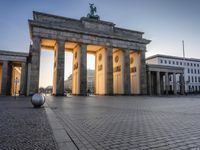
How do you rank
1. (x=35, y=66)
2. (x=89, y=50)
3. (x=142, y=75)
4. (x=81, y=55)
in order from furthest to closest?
(x=89, y=50) < (x=142, y=75) < (x=81, y=55) < (x=35, y=66)

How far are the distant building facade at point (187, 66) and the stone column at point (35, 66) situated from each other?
56225 millimetres

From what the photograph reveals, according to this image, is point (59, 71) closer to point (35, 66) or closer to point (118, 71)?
point (35, 66)

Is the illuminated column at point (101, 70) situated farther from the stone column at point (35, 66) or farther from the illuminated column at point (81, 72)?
the stone column at point (35, 66)

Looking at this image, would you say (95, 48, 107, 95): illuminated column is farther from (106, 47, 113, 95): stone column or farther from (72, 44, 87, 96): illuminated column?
(72, 44, 87, 96): illuminated column

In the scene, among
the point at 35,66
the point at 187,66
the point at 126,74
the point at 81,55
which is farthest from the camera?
the point at 187,66

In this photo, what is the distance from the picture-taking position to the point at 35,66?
112 ft

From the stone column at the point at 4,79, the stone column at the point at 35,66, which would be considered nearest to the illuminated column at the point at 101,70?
the stone column at the point at 35,66

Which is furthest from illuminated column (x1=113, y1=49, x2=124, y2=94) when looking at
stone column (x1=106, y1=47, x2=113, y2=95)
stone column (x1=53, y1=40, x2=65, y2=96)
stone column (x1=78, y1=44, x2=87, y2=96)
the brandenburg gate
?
stone column (x1=53, y1=40, x2=65, y2=96)

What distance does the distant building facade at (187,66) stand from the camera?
77688mm

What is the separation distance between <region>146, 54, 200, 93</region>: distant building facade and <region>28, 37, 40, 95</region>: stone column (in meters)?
56.2

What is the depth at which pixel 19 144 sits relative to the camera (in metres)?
3.67

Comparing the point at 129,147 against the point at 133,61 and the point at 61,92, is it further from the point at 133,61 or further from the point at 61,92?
the point at 133,61

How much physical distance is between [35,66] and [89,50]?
18.1 metres

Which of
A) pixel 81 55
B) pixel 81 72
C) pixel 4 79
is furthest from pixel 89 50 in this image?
pixel 4 79
